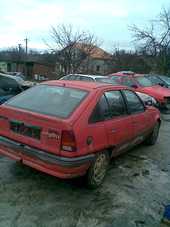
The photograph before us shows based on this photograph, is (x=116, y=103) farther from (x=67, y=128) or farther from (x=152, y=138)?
(x=152, y=138)

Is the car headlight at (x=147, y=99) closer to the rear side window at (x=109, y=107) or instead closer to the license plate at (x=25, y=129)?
the rear side window at (x=109, y=107)

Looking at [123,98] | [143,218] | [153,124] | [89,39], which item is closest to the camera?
[143,218]

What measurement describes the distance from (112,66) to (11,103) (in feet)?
132

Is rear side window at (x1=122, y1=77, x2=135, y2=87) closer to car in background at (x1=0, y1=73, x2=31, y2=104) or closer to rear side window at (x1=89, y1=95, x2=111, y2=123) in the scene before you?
car in background at (x1=0, y1=73, x2=31, y2=104)

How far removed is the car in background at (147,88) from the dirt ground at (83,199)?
714cm

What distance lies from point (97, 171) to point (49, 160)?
0.88m

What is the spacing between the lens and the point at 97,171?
14.4 ft

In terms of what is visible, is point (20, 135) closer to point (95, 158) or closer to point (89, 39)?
point (95, 158)

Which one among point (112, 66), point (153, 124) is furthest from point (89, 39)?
point (153, 124)

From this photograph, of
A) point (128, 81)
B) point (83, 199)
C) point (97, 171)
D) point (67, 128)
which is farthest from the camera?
point (128, 81)

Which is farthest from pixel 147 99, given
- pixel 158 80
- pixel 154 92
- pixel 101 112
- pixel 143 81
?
pixel 101 112

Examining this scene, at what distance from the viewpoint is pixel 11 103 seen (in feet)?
15.2

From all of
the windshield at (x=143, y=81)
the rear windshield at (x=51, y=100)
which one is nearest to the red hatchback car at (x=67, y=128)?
the rear windshield at (x=51, y=100)

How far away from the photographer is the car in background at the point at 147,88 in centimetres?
1216
